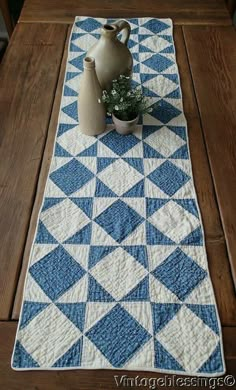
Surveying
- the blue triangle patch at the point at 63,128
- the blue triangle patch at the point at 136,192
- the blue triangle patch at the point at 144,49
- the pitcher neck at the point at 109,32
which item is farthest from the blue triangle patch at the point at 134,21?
the blue triangle patch at the point at 136,192

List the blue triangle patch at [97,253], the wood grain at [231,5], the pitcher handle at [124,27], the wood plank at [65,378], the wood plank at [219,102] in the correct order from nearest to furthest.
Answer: the wood plank at [65,378] < the blue triangle patch at [97,253] < the wood plank at [219,102] < the pitcher handle at [124,27] < the wood grain at [231,5]

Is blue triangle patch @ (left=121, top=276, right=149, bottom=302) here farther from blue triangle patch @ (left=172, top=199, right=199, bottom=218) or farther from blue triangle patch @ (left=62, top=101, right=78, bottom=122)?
blue triangle patch @ (left=62, top=101, right=78, bottom=122)

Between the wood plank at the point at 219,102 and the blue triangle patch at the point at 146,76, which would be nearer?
the wood plank at the point at 219,102

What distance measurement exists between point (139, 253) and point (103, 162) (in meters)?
0.27

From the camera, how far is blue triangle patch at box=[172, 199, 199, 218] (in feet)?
2.45

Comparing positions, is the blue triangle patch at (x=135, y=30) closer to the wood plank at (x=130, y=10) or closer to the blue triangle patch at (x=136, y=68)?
the wood plank at (x=130, y=10)

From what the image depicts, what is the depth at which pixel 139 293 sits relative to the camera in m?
0.62

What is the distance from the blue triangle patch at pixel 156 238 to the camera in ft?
2.27

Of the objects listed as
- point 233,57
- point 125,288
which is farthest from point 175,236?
point 233,57

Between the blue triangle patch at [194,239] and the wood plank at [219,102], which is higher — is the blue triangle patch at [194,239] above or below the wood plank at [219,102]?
below

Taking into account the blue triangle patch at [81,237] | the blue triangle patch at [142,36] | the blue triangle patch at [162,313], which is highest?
the blue triangle patch at [142,36]

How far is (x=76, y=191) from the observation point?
779 mm

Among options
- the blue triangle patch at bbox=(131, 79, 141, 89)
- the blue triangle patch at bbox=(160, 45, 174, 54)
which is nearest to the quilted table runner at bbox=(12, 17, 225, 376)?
the blue triangle patch at bbox=(131, 79, 141, 89)

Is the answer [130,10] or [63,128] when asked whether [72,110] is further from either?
[130,10]
